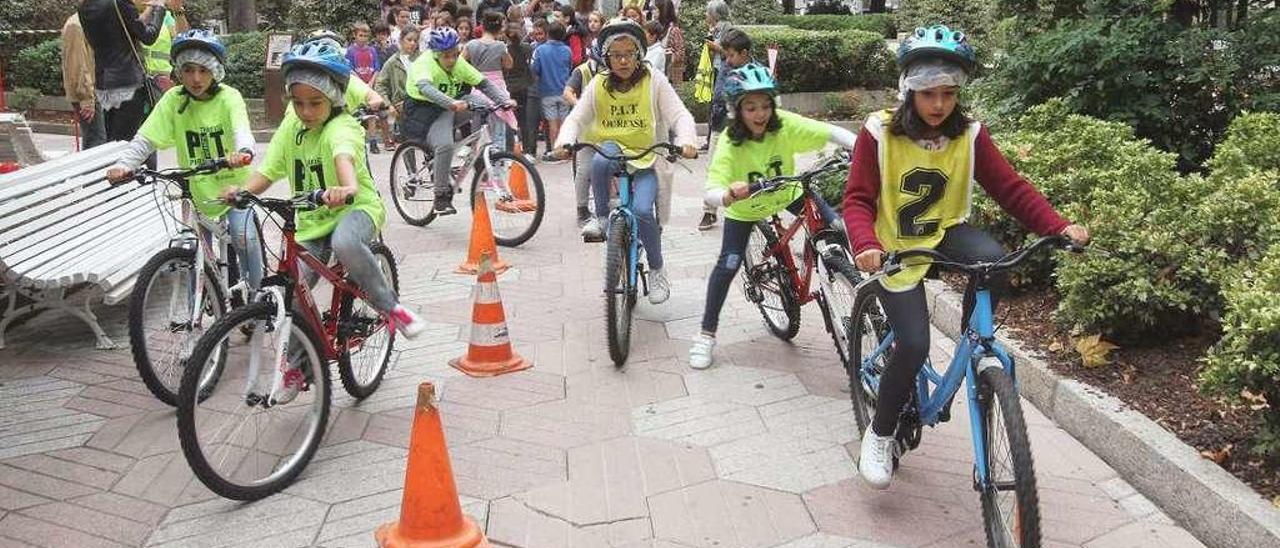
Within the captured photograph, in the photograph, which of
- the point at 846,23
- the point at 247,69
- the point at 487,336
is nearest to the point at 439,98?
the point at 487,336

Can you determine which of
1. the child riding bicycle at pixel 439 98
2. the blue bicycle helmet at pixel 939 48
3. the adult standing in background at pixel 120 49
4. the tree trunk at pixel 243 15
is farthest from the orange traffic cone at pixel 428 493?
the tree trunk at pixel 243 15

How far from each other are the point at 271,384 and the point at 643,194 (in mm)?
2469

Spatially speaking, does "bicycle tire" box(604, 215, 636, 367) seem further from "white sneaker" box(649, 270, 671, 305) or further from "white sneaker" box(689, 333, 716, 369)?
"white sneaker" box(649, 270, 671, 305)

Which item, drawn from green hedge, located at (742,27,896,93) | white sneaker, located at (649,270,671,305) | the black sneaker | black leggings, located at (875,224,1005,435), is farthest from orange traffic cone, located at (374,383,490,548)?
green hedge, located at (742,27,896,93)

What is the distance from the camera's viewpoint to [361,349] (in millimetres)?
5133

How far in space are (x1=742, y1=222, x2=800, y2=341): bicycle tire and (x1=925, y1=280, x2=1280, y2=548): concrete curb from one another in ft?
3.78

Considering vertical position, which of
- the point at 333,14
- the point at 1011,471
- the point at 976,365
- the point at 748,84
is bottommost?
the point at 1011,471

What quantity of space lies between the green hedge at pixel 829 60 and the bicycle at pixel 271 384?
12.6 m

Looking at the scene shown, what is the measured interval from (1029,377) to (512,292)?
3490mm

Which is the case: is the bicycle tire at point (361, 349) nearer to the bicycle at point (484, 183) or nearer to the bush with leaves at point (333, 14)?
the bicycle at point (484, 183)

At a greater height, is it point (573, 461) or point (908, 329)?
point (908, 329)

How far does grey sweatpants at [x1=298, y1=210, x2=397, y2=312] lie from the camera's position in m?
4.52

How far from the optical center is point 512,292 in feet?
23.7

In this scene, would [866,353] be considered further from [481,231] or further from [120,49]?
[120,49]
